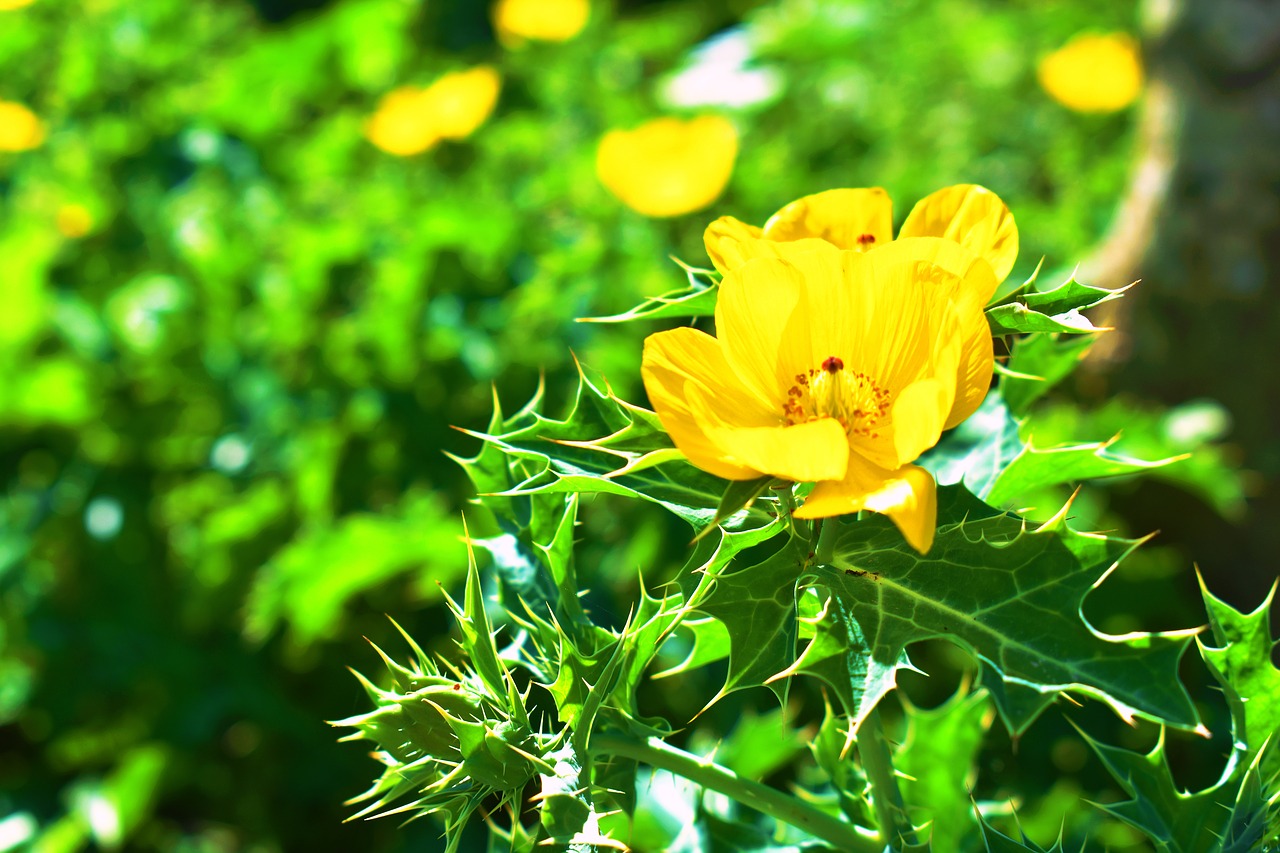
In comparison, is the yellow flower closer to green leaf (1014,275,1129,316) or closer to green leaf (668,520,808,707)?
green leaf (1014,275,1129,316)

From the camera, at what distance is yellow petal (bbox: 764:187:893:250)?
785 mm

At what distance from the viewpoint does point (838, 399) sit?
709 mm

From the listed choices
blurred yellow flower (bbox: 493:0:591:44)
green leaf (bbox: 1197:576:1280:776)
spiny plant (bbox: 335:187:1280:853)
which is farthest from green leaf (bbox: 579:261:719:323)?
blurred yellow flower (bbox: 493:0:591:44)

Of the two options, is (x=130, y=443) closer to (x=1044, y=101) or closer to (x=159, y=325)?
(x=159, y=325)

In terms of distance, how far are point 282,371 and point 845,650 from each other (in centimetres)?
225

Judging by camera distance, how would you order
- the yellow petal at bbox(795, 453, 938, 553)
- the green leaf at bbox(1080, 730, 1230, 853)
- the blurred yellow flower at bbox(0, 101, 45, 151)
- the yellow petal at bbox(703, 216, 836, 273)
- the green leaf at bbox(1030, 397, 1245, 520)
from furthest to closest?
the blurred yellow flower at bbox(0, 101, 45, 151) < the green leaf at bbox(1030, 397, 1245, 520) < the green leaf at bbox(1080, 730, 1230, 853) < the yellow petal at bbox(703, 216, 836, 273) < the yellow petal at bbox(795, 453, 938, 553)

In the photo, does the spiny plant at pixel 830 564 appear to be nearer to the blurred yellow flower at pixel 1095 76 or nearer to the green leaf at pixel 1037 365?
the green leaf at pixel 1037 365

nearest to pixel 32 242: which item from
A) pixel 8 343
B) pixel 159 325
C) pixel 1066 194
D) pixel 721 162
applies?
pixel 8 343

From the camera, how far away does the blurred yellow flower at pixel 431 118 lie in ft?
10.1

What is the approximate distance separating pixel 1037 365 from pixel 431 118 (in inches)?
96.8

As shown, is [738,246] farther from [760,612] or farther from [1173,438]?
[1173,438]

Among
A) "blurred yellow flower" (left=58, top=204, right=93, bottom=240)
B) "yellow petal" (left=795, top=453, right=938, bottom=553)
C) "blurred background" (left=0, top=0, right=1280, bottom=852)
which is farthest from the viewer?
"blurred yellow flower" (left=58, top=204, right=93, bottom=240)

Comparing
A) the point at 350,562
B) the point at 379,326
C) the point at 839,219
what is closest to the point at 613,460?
the point at 839,219

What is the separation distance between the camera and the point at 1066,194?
9.38 ft
